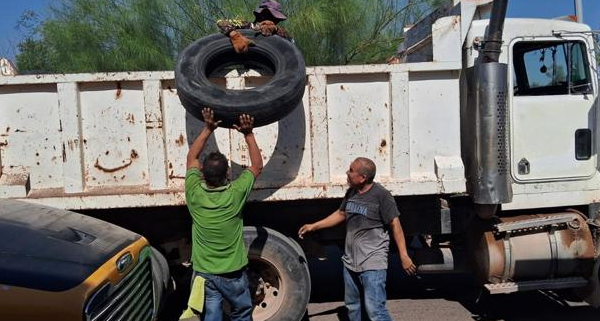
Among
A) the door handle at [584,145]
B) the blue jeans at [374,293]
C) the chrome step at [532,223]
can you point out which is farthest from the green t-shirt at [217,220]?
the door handle at [584,145]

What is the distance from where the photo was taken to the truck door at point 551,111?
16.0ft

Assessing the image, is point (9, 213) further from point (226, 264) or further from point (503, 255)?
point (503, 255)

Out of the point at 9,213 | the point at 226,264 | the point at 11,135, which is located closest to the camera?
the point at 9,213

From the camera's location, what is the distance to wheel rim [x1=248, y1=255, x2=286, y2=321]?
4.66 m

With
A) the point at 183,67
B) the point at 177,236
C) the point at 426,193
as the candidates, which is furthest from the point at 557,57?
the point at 177,236

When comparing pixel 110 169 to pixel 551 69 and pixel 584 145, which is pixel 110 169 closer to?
pixel 551 69

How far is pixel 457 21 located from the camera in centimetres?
470

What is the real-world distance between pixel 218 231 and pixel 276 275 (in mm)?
1169

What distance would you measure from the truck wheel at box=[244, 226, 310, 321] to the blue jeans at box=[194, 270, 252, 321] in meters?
0.71

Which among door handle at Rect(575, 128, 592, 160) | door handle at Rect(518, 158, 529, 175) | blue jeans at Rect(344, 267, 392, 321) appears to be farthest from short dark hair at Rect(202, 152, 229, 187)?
door handle at Rect(575, 128, 592, 160)

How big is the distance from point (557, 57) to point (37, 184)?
4.62m

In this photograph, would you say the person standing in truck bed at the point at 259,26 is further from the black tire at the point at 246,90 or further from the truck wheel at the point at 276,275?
the truck wheel at the point at 276,275

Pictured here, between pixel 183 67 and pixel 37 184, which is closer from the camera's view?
pixel 183 67

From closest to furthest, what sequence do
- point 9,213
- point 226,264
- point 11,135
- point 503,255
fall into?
point 9,213, point 226,264, point 11,135, point 503,255
